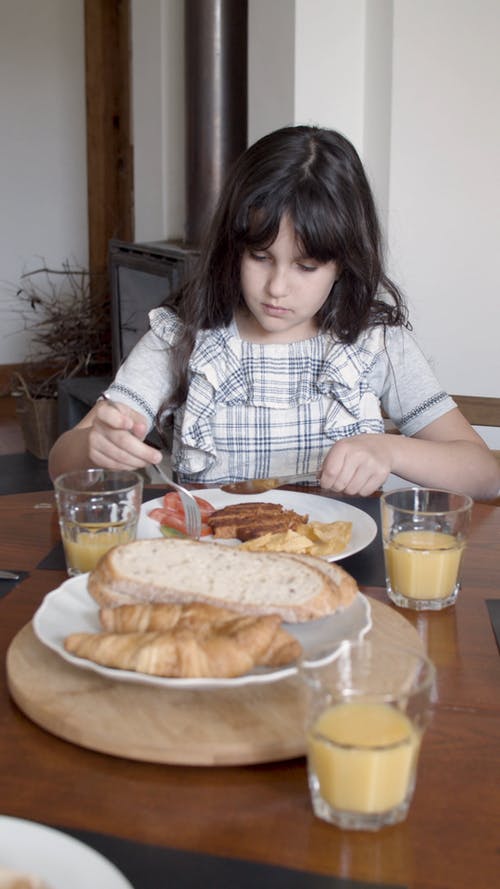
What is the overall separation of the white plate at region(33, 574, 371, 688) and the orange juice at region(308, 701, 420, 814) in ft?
0.28

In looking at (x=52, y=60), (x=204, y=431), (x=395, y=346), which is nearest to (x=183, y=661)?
(x=204, y=431)

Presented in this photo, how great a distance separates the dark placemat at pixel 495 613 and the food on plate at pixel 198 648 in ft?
0.95

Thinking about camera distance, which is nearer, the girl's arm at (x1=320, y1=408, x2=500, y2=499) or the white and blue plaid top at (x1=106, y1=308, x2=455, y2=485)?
the girl's arm at (x1=320, y1=408, x2=500, y2=499)

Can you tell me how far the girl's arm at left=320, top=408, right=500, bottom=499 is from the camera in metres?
1.45

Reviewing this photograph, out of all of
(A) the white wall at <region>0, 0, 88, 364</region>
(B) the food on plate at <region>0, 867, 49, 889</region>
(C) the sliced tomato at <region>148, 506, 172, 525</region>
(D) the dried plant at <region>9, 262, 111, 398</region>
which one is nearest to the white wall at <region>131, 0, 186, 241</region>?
(D) the dried plant at <region>9, 262, 111, 398</region>

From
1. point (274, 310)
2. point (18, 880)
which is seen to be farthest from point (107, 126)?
point (18, 880)

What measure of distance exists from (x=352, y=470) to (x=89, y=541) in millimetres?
412

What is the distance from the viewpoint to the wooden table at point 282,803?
707mm

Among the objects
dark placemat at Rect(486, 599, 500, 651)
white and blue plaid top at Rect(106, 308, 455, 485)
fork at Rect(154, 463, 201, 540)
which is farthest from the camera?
white and blue plaid top at Rect(106, 308, 455, 485)

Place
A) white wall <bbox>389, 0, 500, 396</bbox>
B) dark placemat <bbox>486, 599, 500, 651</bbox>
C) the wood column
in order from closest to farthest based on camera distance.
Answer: dark placemat <bbox>486, 599, 500, 651</bbox> < white wall <bbox>389, 0, 500, 396</bbox> < the wood column

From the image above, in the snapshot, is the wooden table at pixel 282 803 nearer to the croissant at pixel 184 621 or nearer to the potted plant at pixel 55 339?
the croissant at pixel 184 621

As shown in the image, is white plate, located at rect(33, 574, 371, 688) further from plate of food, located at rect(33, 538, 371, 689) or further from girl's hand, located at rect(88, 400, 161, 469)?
girl's hand, located at rect(88, 400, 161, 469)

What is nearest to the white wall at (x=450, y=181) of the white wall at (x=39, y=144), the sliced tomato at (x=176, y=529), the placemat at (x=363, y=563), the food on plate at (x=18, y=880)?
the placemat at (x=363, y=563)

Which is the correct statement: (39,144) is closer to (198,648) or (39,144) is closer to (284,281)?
(284,281)
